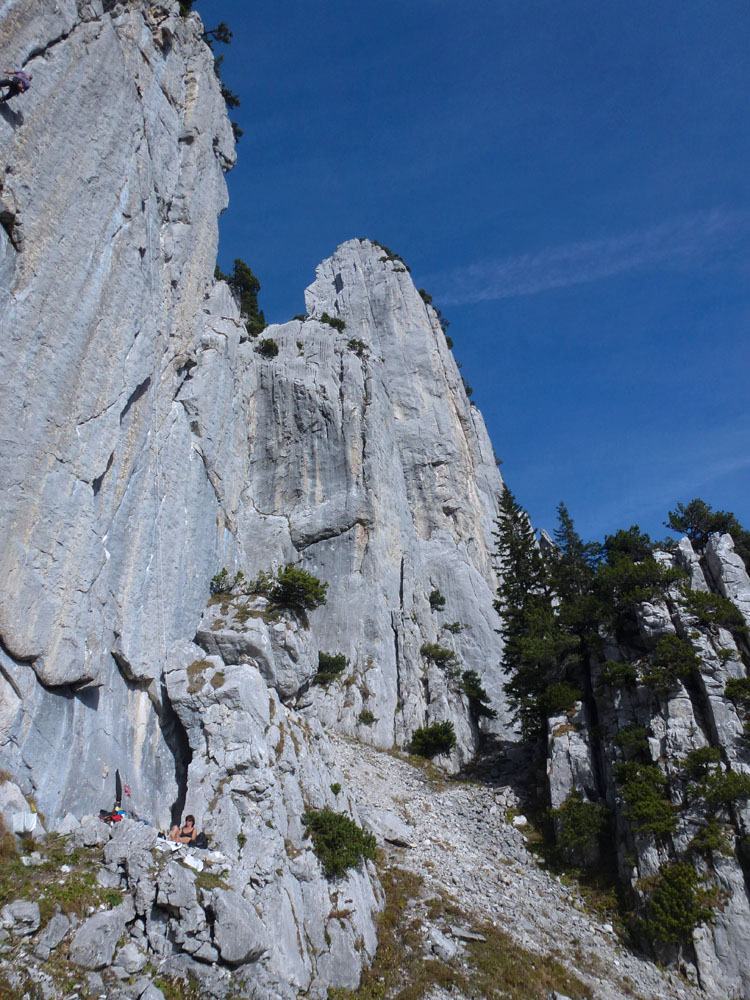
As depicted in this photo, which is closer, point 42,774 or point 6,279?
point 42,774

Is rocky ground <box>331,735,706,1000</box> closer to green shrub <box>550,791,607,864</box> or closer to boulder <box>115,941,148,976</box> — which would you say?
green shrub <box>550,791,607,864</box>

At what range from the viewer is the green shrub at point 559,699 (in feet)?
107

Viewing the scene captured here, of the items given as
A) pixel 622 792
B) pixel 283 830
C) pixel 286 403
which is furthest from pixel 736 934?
pixel 286 403

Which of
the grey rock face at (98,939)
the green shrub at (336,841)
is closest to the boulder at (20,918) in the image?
the grey rock face at (98,939)

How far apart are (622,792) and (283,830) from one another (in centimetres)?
1446

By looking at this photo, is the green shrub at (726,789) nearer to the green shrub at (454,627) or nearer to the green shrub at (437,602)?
the green shrub at (454,627)

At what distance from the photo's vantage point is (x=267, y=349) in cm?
5966

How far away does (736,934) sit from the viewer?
68.7 ft

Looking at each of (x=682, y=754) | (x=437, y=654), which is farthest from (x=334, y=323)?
(x=682, y=754)

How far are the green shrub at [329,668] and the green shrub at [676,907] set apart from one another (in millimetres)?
23191

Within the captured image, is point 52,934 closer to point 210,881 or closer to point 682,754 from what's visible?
point 210,881

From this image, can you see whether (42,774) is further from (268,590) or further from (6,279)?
(268,590)

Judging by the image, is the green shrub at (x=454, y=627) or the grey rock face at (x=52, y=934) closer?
the grey rock face at (x=52, y=934)

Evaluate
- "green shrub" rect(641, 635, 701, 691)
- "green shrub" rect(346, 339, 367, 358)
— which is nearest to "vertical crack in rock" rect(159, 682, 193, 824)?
"green shrub" rect(641, 635, 701, 691)
